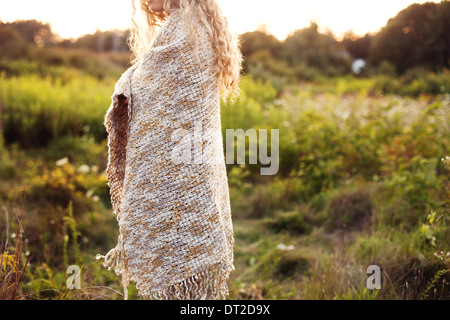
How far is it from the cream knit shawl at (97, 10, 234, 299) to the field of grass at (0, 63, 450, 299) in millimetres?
397

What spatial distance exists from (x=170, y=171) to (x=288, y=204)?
8.79ft

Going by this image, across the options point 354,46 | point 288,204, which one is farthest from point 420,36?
point 354,46

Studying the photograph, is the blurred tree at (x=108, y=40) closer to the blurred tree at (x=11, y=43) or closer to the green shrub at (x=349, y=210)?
the blurred tree at (x=11, y=43)

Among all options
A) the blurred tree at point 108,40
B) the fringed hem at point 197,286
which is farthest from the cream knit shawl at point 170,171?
the blurred tree at point 108,40

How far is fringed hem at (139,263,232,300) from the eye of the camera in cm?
158

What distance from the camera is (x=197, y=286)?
5.25 ft

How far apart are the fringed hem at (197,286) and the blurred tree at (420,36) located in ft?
12.7

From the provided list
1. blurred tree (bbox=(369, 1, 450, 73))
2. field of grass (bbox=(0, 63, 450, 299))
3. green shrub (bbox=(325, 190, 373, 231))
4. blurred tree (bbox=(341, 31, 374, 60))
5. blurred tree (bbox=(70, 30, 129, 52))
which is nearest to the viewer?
field of grass (bbox=(0, 63, 450, 299))

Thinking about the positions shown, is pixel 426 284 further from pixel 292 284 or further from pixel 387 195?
pixel 387 195

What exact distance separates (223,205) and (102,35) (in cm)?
2372

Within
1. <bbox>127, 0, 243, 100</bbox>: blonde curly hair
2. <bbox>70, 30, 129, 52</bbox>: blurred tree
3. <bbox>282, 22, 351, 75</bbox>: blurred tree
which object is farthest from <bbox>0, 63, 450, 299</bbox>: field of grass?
<bbox>70, 30, 129, 52</bbox>: blurred tree

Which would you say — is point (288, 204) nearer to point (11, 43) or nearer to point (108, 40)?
point (11, 43)

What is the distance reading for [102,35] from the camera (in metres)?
22.4

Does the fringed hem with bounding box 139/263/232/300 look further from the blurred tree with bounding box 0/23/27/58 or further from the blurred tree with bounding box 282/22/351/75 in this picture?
the blurred tree with bounding box 282/22/351/75
